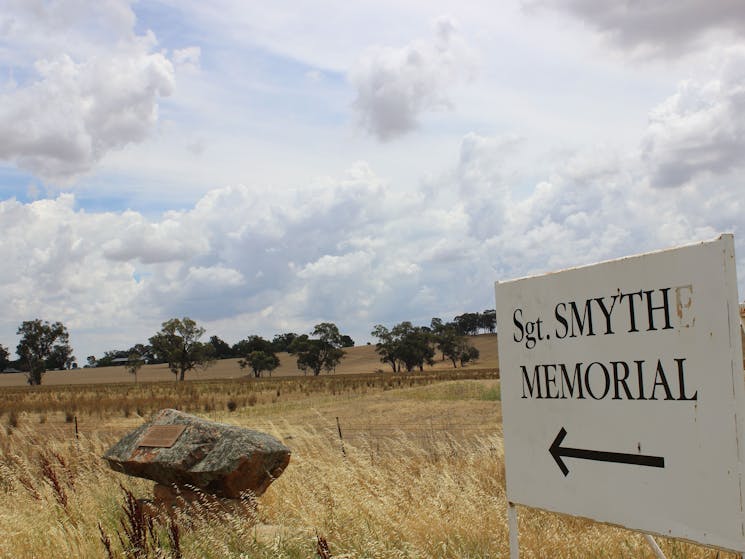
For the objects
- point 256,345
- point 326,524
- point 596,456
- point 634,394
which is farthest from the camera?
point 256,345

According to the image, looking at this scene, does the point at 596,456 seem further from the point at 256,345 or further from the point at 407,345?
the point at 256,345

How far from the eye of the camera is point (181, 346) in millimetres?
96375

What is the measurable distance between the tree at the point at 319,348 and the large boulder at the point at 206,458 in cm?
9660

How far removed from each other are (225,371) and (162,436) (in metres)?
119

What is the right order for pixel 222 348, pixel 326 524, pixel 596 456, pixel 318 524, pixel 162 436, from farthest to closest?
pixel 222 348
pixel 162 436
pixel 318 524
pixel 326 524
pixel 596 456

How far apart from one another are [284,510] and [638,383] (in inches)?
185

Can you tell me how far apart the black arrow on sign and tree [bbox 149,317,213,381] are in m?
95.8

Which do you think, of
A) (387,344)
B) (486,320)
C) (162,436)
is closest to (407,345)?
(387,344)

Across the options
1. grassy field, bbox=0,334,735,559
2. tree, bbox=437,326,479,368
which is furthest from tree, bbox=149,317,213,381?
grassy field, bbox=0,334,735,559

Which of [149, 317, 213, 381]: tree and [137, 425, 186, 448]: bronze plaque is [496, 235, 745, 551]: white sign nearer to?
[137, 425, 186, 448]: bronze plaque

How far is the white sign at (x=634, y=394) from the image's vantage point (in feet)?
9.86

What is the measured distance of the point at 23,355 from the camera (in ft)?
376

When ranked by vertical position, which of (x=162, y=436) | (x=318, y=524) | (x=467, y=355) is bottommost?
(x=467, y=355)

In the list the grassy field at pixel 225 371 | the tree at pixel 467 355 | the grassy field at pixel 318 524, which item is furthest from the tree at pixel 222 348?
the grassy field at pixel 318 524
